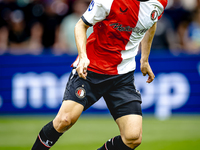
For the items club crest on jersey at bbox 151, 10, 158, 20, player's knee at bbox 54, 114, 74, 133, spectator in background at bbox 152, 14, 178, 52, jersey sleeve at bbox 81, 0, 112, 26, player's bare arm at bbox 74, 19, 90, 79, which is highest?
jersey sleeve at bbox 81, 0, 112, 26

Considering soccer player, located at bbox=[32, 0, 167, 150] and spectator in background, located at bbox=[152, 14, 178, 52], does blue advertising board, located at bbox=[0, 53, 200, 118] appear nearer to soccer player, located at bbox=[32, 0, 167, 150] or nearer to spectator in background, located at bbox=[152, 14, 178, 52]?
spectator in background, located at bbox=[152, 14, 178, 52]

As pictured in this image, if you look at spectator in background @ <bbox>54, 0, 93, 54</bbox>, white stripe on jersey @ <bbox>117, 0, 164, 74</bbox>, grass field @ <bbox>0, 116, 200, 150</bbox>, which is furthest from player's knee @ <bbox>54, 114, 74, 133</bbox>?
spectator in background @ <bbox>54, 0, 93, 54</bbox>

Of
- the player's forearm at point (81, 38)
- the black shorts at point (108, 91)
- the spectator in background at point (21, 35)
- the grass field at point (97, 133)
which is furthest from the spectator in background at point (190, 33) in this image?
the player's forearm at point (81, 38)

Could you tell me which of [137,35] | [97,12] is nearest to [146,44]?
[137,35]

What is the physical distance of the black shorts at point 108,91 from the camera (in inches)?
150

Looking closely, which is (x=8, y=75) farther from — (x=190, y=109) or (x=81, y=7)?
A: (x=190, y=109)

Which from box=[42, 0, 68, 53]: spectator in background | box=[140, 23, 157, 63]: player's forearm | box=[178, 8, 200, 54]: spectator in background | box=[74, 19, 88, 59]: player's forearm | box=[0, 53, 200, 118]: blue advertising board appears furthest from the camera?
box=[42, 0, 68, 53]: spectator in background

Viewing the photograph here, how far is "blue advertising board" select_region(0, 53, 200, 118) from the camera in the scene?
8008 millimetres

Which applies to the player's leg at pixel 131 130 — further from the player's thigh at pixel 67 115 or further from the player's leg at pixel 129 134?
the player's thigh at pixel 67 115

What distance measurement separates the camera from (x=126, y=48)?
394cm

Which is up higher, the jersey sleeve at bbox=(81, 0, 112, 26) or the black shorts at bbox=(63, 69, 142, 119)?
the jersey sleeve at bbox=(81, 0, 112, 26)

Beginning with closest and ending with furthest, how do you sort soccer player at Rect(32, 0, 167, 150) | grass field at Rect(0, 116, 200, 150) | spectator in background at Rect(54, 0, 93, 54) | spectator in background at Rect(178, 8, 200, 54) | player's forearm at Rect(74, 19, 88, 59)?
1. player's forearm at Rect(74, 19, 88, 59)
2. soccer player at Rect(32, 0, 167, 150)
3. grass field at Rect(0, 116, 200, 150)
4. spectator in background at Rect(54, 0, 93, 54)
5. spectator in background at Rect(178, 8, 200, 54)

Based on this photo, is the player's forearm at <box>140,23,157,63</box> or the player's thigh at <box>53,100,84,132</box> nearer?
the player's thigh at <box>53,100,84,132</box>

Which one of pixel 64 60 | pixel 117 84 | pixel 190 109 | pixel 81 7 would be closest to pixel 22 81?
pixel 64 60
